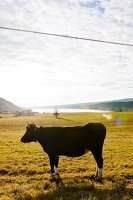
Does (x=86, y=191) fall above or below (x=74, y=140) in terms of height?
below

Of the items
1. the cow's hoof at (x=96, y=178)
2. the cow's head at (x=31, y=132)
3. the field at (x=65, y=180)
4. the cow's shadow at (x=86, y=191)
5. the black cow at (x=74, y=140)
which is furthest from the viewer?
the cow's head at (x=31, y=132)

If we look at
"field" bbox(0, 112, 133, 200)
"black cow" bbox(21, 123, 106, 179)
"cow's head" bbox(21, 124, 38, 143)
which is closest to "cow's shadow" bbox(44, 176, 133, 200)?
"field" bbox(0, 112, 133, 200)

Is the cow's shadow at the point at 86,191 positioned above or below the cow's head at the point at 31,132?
below

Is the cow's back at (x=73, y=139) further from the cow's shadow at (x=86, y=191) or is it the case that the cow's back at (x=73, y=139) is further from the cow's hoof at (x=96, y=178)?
the cow's shadow at (x=86, y=191)

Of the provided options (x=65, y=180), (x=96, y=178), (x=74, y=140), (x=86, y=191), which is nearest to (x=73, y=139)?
(x=74, y=140)

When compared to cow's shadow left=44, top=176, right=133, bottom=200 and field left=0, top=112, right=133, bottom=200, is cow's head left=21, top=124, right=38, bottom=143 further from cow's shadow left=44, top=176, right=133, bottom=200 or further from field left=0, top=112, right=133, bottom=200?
cow's shadow left=44, top=176, right=133, bottom=200

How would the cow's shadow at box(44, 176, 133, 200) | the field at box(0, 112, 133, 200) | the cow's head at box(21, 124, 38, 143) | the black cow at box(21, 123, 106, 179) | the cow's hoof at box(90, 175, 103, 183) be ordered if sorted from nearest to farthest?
the cow's shadow at box(44, 176, 133, 200), the field at box(0, 112, 133, 200), the cow's hoof at box(90, 175, 103, 183), the black cow at box(21, 123, 106, 179), the cow's head at box(21, 124, 38, 143)

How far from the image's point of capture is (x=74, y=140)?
14.4m

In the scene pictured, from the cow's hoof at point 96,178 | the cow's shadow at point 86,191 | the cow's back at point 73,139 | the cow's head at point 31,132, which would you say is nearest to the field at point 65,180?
the cow's shadow at point 86,191

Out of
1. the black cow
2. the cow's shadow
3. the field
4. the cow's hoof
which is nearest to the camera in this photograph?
the cow's shadow

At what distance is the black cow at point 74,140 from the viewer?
1420cm

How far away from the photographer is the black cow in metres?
14.2

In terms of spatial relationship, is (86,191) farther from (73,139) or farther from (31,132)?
(31,132)

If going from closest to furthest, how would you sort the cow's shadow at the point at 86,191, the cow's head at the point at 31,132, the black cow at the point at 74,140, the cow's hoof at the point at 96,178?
1. the cow's shadow at the point at 86,191
2. the cow's hoof at the point at 96,178
3. the black cow at the point at 74,140
4. the cow's head at the point at 31,132
